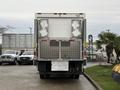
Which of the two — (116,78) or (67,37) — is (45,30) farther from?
(116,78)

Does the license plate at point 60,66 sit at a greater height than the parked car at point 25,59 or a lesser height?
greater

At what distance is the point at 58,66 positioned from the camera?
20.0 m

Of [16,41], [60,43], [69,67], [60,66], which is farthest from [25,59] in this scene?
[60,66]

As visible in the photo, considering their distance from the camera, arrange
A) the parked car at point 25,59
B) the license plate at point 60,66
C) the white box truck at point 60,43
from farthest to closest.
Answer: the parked car at point 25,59
the white box truck at point 60,43
the license plate at point 60,66

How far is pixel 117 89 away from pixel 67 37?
19.0ft

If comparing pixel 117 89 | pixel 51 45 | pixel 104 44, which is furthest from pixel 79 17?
pixel 104 44

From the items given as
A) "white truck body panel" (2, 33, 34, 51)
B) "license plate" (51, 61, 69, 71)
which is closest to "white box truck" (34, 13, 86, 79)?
"license plate" (51, 61, 69, 71)

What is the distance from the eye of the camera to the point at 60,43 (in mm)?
20391

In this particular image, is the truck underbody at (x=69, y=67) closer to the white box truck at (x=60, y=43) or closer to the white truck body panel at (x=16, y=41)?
the white box truck at (x=60, y=43)

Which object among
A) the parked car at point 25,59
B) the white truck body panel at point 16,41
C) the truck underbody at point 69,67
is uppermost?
the white truck body panel at point 16,41

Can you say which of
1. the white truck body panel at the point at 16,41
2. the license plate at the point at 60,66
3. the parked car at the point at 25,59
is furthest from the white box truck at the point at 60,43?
the white truck body panel at the point at 16,41

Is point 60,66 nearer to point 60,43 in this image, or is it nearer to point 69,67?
point 69,67

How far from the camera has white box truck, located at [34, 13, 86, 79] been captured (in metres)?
20.1

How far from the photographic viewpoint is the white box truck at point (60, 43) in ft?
66.0
